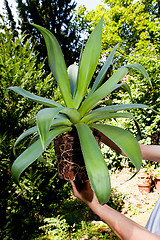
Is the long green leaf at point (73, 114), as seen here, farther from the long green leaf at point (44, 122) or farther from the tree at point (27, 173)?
the tree at point (27, 173)

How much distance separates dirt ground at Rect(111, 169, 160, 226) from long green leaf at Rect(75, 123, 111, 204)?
3.44m

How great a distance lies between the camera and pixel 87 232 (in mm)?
2793

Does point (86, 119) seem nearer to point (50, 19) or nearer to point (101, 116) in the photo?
point (101, 116)

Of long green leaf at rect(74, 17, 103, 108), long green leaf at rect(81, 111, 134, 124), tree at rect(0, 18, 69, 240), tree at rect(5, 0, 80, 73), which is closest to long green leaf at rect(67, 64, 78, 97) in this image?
long green leaf at rect(74, 17, 103, 108)

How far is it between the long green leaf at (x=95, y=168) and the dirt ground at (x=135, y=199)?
11.3 ft

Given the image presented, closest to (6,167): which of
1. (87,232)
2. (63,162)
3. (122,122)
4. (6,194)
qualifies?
(6,194)

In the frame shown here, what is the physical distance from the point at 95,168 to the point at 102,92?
334 millimetres

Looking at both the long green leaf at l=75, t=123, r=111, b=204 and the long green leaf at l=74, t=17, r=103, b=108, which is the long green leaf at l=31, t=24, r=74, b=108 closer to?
the long green leaf at l=74, t=17, r=103, b=108

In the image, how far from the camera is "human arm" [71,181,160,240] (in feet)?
2.49

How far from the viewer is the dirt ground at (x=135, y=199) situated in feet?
13.4

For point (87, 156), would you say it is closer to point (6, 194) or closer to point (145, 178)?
point (6, 194)

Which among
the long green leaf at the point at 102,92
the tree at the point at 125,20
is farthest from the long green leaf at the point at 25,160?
the tree at the point at 125,20

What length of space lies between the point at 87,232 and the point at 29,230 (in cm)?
103

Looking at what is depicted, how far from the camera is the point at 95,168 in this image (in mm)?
602
